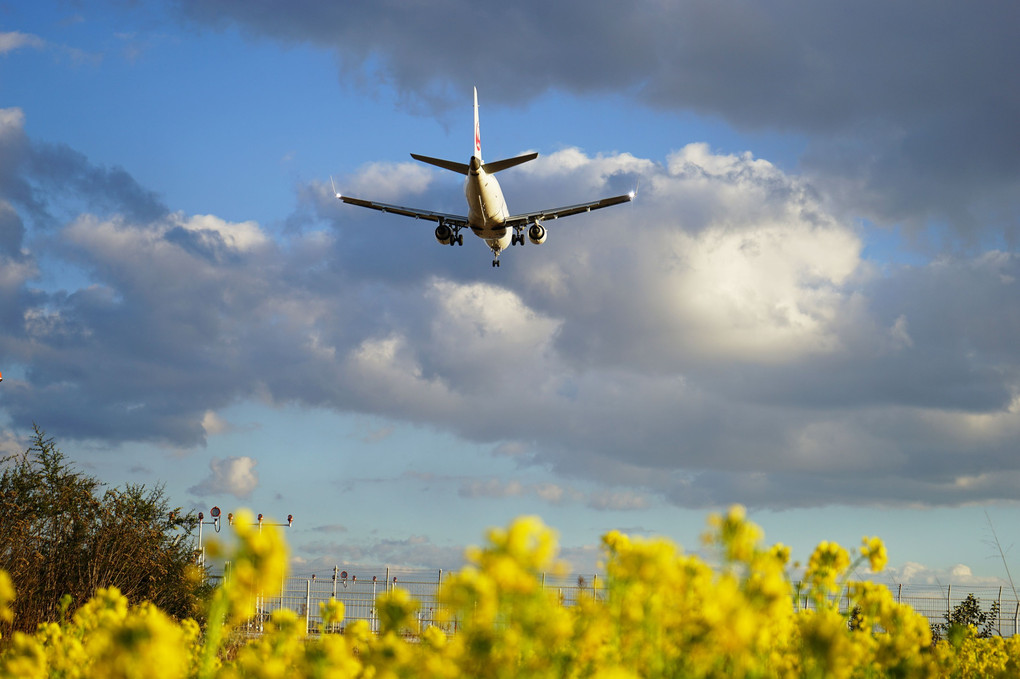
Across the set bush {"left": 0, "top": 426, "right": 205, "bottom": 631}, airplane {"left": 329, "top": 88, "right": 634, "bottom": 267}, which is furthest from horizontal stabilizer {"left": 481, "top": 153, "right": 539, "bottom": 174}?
bush {"left": 0, "top": 426, "right": 205, "bottom": 631}

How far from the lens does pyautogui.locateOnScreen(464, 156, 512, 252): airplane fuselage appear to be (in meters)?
25.0

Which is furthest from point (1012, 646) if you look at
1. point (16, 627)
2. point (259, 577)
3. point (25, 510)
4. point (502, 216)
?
point (502, 216)

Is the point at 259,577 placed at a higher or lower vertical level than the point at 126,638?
higher

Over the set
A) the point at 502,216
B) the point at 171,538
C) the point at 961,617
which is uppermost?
the point at 502,216

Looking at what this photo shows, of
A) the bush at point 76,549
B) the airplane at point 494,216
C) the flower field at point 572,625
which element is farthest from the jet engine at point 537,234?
the flower field at point 572,625

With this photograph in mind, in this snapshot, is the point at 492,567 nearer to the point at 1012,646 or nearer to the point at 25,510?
the point at 1012,646

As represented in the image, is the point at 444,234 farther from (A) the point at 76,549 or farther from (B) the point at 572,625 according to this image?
(B) the point at 572,625

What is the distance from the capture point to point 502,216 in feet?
90.2

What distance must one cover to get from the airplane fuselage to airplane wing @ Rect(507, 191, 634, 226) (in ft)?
1.82

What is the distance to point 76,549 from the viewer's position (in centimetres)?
1520

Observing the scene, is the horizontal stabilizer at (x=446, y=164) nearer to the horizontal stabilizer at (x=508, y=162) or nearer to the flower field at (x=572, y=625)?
the horizontal stabilizer at (x=508, y=162)

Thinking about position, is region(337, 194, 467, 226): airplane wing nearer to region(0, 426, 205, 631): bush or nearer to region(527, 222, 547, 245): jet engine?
region(527, 222, 547, 245): jet engine

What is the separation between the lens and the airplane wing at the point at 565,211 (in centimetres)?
2900

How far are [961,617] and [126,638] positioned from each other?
2256 centimetres
